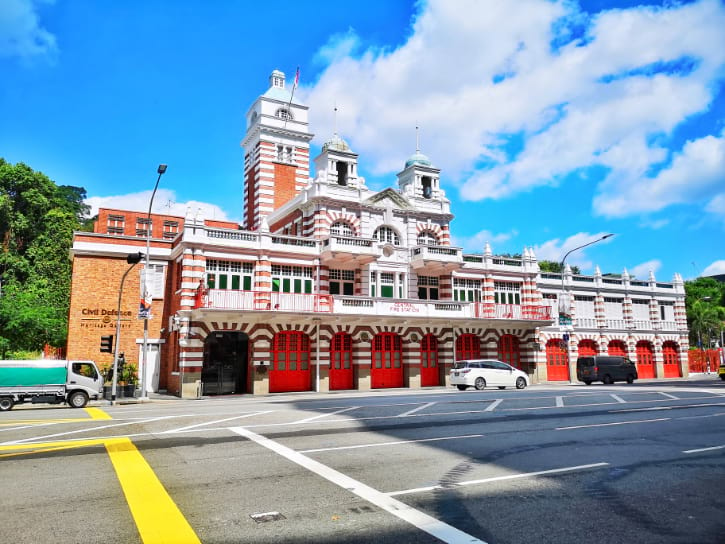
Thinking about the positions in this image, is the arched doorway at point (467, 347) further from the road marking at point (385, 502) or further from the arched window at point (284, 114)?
the road marking at point (385, 502)

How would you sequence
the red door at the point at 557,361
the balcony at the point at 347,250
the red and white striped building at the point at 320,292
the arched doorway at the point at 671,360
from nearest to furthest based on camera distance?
1. the red and white striped building at the point at 320,292
2. the balcony at the point at 347,250
3. the red door at the point at 557,361
4. the arched doorway at the point at 671,360

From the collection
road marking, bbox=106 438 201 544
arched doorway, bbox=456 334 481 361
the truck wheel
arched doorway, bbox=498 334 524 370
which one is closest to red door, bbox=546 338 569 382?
arched doorway, bbox=498 334 524 370

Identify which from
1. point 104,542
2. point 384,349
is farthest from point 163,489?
point 384,349

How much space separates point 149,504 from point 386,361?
28223 mm

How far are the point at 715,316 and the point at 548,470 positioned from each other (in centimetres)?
7146

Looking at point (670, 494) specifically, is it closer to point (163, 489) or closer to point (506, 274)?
point (163, 489)

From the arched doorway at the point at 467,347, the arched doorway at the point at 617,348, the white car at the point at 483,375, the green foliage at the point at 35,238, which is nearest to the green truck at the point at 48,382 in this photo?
the white car at the point at 483,375

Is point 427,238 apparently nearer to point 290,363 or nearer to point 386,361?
point 386,361

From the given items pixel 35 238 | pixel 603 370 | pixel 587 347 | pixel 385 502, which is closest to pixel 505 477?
pixel 385 502

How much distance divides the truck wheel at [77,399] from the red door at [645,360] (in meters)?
41.8

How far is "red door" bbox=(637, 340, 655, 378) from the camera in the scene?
45844 mm

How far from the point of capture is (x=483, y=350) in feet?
123

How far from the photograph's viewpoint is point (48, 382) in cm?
Result: 2128

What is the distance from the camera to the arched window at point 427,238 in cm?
3747
